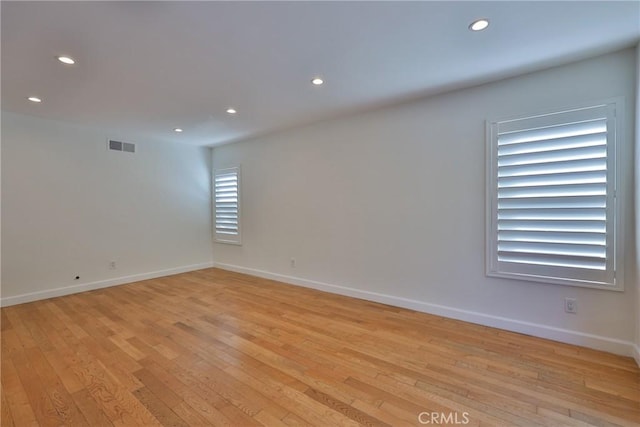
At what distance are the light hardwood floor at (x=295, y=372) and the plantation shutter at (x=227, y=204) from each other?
7.60ft

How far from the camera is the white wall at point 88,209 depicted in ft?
12.5

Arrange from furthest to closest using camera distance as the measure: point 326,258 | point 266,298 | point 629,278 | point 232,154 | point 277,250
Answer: point 232,154 → point 277,250 → point 326,258 → point 266,298 → point 629,278

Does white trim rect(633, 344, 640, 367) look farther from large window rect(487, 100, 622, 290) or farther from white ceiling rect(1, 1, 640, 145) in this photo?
white ceiling rect(1, 1, 640, 145)

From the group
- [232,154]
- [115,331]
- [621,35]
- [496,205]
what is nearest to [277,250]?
[232,154]

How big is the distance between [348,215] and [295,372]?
7.23ft

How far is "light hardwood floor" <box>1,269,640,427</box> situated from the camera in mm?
1741

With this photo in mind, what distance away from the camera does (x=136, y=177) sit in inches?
193

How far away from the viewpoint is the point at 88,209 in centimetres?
440

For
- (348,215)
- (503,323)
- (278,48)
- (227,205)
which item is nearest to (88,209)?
(227,205)

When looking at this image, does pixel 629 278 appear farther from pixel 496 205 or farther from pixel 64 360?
pixel 64 360

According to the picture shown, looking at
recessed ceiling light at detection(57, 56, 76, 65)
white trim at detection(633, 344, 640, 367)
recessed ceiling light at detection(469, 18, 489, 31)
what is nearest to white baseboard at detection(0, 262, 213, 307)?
recessed ceiling light at detection(57, 56, 76, 65)

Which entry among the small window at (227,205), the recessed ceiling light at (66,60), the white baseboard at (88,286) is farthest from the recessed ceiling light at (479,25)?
the white baseboard at (88,286)

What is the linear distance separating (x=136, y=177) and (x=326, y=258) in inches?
135

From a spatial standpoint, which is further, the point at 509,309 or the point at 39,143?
the point at 39,143
